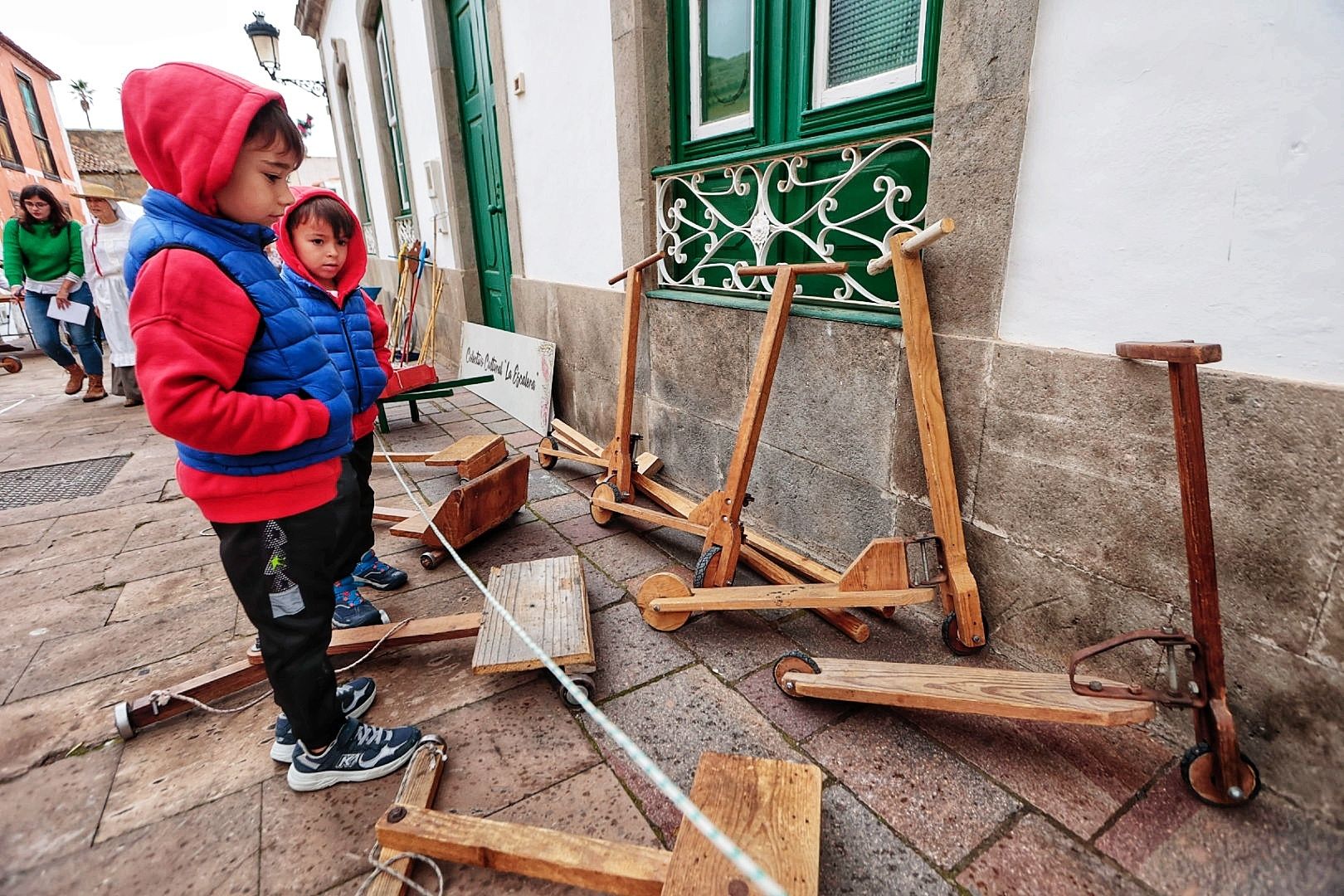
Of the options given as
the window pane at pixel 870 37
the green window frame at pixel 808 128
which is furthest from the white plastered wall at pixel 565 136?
the window pane at pixel 870 37

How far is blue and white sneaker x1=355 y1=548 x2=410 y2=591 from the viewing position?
2.92m

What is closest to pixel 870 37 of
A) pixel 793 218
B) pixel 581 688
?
pixel 793 218

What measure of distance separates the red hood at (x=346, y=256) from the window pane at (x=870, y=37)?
204cm

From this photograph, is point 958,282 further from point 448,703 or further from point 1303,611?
point 448,703

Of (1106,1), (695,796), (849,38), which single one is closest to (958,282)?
(1106,1)

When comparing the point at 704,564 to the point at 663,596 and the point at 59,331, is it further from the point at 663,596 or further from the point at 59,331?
the point at 59,331

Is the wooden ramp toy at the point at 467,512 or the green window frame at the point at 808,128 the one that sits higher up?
the green window frame at the point at 808,128

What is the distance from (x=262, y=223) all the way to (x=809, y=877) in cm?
195

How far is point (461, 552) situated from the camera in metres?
3.24

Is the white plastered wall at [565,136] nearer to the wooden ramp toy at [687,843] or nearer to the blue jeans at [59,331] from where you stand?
the wooden ramp toy at [687,843]

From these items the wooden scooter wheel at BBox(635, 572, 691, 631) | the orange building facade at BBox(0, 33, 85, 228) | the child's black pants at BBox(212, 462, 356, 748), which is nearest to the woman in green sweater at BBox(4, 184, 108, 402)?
the child's black pants at BBox(212, 462, 356, 748)

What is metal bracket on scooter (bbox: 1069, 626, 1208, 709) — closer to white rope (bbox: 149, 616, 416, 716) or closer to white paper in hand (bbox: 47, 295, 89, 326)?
white rope (bbox: 149, 616, 416, 716)

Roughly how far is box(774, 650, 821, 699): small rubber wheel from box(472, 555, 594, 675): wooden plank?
2.10ft

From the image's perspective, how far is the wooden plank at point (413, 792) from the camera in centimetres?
148
